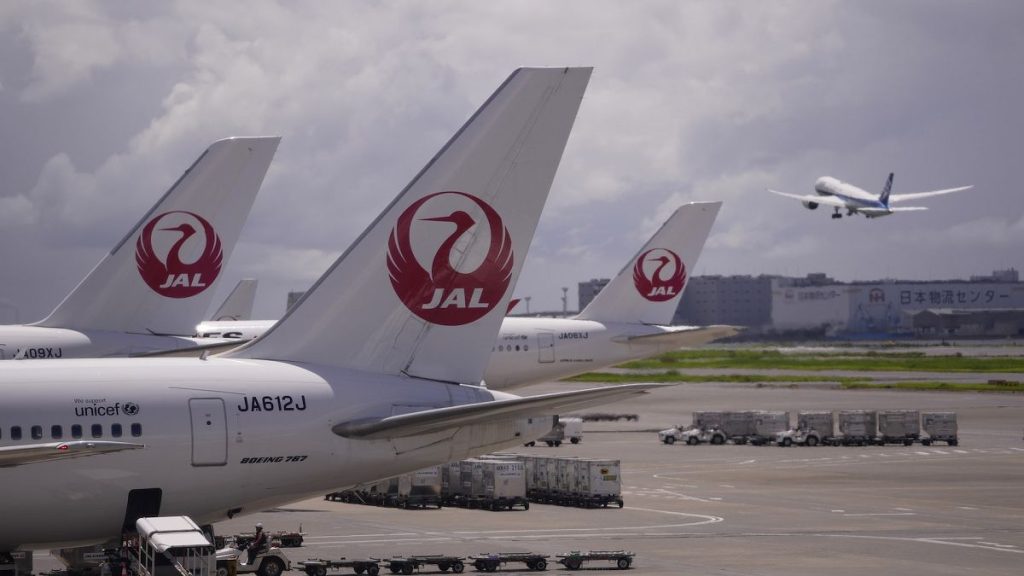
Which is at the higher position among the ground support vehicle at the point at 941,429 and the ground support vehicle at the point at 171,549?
the ground support vehicle at the point at 941,429

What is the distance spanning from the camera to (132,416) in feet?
66.9

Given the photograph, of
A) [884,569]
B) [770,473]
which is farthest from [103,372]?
[770,473]

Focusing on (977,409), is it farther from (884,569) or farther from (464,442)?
(464,442)

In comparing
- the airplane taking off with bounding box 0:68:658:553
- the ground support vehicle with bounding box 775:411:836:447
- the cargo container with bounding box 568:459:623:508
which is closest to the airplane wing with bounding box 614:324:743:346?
the ground support vehicle with bounding box 775:411:836:447

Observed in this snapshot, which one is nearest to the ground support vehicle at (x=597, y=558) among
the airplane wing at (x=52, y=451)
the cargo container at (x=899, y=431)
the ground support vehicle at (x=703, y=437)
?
the airplane wing at (x=52, y=451)

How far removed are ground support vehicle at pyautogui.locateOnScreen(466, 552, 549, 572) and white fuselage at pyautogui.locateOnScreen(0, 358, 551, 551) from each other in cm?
808

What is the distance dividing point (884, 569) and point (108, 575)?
17898 millimetres

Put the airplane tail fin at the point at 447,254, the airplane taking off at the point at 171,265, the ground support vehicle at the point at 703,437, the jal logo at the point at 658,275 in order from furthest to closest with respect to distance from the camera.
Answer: the ground support vehicle at the point at 703,437 < the jal logo at the point at 658,275 < the airplane taking off at the point at 171,265 < the airplane tail fin at the point at 447,254

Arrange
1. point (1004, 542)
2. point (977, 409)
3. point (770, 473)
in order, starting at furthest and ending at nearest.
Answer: point (977, 409) → point (770, 473) → point (1004, 542)

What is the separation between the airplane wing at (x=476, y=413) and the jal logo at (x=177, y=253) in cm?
1782

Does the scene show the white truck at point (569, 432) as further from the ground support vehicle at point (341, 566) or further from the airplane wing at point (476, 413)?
the airplane wing at point (476, 413)

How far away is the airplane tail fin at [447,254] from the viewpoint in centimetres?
2306

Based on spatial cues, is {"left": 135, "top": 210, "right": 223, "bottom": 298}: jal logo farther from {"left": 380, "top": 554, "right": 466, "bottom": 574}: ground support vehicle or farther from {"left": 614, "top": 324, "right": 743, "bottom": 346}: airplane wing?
{"left": 614, "top": 324, "right": 743, "bottom": 346}: airplane wing

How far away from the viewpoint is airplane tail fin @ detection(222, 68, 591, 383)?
23.1m
